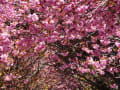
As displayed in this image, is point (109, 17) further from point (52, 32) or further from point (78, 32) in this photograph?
point (52, 32)

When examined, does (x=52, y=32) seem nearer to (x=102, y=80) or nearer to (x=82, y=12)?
(x=82, y=12)

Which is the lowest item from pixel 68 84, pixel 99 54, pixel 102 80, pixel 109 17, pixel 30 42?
pixel 68 84

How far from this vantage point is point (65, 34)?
4.28 metres

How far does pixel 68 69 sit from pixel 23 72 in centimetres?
152

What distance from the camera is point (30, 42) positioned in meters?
3.63

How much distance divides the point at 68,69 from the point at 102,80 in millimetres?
1093

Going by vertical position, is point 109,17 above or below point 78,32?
above

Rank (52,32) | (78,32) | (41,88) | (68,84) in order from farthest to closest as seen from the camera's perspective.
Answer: (68,84)
(41,88)
(78,32)
(52,32)

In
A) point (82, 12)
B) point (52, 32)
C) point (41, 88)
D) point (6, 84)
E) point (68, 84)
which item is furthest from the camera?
point (68, 84)

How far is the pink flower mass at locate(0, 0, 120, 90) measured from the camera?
337 cm

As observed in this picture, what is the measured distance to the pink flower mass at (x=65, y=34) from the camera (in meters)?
3.37

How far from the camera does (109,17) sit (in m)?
3.95

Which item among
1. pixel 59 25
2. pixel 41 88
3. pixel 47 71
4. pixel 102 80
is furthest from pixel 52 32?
pixel 47 71

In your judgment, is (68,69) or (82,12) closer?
(82,12)
